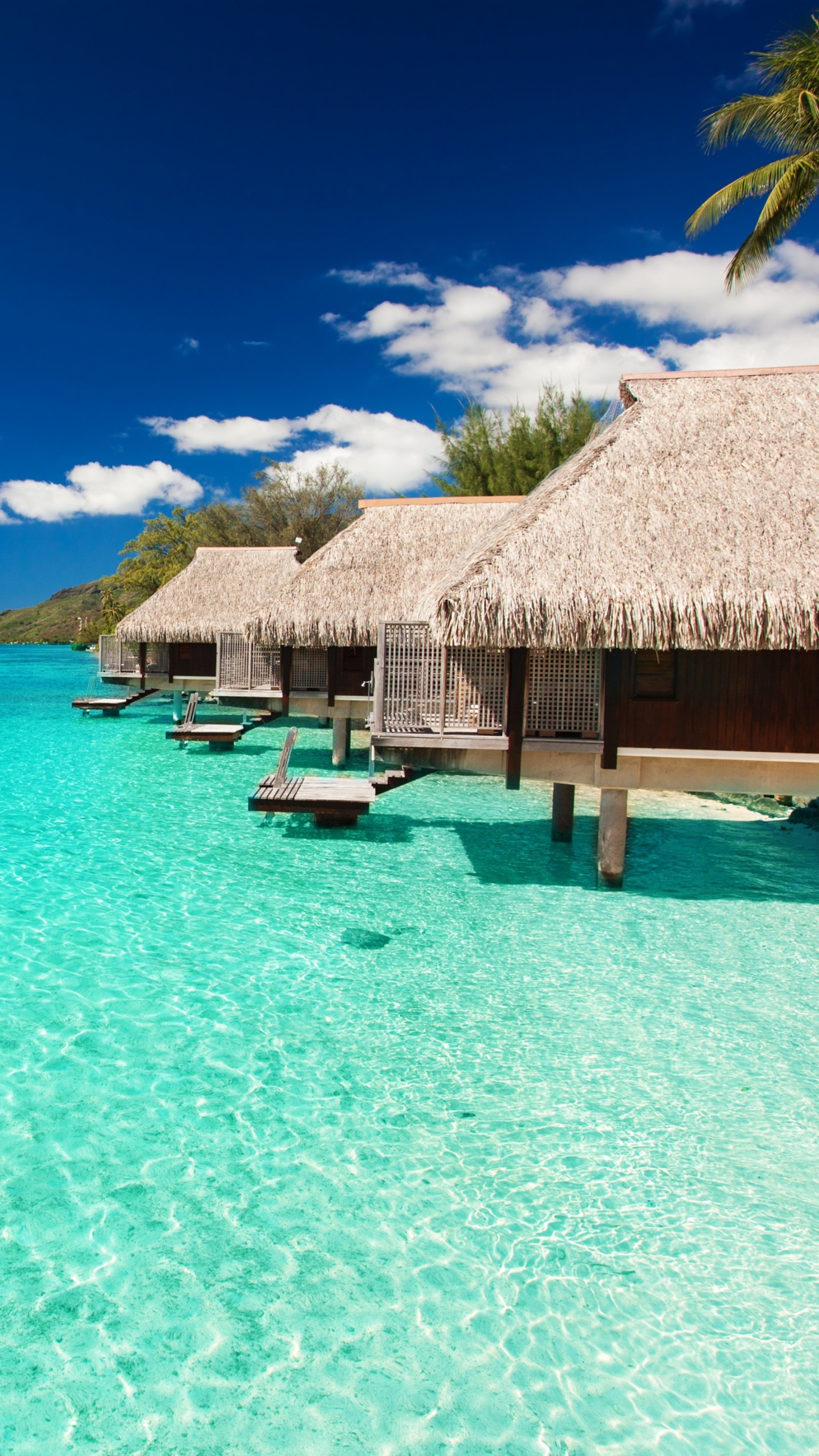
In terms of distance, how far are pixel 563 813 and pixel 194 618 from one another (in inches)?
563

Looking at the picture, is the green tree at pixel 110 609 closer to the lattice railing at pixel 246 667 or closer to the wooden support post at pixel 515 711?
the lattice railing at pixel 246 667

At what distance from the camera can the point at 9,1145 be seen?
15.0ft

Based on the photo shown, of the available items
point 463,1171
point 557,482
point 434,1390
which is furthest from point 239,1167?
point 557,482

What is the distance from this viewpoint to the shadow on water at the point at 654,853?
9.55m

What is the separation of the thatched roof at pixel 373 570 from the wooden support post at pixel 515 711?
6.34 m

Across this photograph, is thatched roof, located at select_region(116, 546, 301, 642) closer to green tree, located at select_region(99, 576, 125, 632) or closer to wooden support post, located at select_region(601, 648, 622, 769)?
wooden support post, located at select_region(601, 648, 622, 769)

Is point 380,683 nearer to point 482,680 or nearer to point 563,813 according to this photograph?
point 482,680

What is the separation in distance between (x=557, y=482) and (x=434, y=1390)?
27.2 feet

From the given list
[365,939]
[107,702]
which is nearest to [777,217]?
[365,939]

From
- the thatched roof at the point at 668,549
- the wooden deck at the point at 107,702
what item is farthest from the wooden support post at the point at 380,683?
the wooden deck at the point at 107,702

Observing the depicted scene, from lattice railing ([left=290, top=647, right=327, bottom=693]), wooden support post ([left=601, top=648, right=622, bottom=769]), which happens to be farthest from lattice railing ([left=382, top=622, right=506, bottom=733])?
lattice railing ([left=290, top=647, right=327, bottom=693])

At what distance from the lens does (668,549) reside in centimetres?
828

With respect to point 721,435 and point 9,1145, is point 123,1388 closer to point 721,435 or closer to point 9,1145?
point 9,1145

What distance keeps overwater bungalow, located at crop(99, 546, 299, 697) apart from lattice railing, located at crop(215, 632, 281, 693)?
4.21 m
